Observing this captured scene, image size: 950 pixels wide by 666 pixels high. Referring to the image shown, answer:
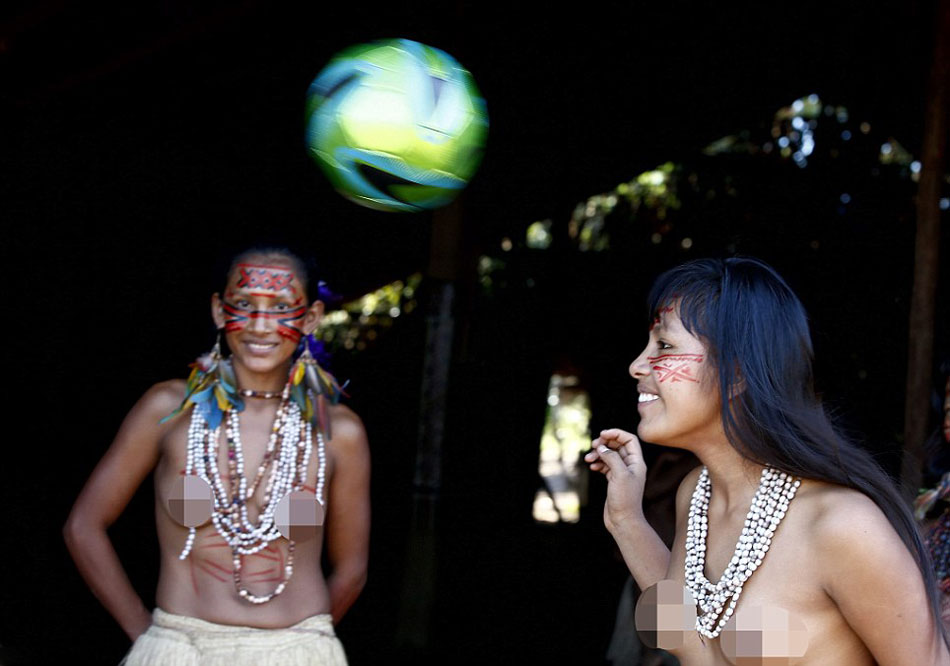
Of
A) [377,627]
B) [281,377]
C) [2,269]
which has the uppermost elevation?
[2,269]

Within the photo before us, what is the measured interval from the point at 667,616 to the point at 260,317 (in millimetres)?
1522

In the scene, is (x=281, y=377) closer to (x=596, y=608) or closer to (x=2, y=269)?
(x=2, y=269)

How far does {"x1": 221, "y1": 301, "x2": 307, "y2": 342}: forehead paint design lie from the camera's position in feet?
9.36

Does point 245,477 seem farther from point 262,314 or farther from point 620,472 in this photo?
point 620,472

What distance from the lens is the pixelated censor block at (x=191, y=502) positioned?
2.66 m

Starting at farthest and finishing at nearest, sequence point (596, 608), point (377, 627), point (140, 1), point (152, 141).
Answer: point (596, 608) → point (377, 627) → point (152, 141) → point (140, 1)

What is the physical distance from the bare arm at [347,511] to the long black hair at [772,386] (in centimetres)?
139

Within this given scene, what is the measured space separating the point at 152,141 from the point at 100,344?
3.76 feet

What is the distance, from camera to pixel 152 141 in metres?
5.06

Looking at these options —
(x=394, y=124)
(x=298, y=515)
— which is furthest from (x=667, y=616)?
(x=394, y=124)

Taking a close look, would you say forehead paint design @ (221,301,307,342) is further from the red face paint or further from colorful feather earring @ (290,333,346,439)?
colorful feather earring @ (290,333,346,439)

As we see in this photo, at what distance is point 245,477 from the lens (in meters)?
2.77

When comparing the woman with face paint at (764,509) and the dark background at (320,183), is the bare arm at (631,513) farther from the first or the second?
the dark background at (320,183)

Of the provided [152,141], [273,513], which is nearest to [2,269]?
[152,141]
